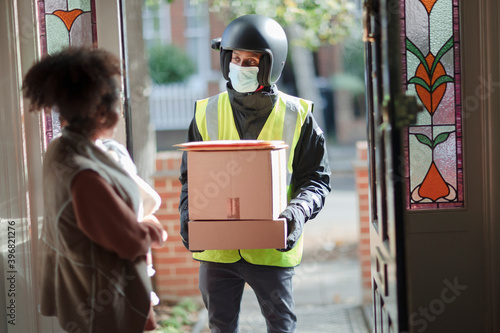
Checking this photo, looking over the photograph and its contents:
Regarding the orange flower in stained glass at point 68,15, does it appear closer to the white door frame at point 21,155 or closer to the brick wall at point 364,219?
the white door frame at point 21,155

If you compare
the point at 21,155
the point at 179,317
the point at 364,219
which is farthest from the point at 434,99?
the point at 179,317

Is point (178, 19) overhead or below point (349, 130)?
overhead

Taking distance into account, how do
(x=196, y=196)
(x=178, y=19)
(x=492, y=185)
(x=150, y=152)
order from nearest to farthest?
(x=196, y=196), (x=492, y=185), (x=150, y=152), (x=178, y=19)

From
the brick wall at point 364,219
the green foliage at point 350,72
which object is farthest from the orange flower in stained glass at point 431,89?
the green foliage at point 350,72

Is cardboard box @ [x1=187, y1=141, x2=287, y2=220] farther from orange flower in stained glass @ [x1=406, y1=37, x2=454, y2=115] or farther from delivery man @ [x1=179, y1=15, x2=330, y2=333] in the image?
orange flower in stained glass @ [x1=406, y1=37, x2=454, y2=115]

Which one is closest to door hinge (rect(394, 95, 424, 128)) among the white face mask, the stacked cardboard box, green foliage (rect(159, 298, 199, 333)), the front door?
the front door

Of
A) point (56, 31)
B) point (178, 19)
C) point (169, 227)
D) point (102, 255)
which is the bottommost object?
point (169, 227)

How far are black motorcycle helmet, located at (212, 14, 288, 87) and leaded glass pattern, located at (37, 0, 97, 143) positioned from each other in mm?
648

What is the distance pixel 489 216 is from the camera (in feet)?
9.55

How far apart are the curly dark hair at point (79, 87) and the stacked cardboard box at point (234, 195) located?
546 mm

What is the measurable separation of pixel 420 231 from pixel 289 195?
62 centimetres

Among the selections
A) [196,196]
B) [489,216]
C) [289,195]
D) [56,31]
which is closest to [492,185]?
[489,216]

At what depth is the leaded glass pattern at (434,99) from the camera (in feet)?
9.54

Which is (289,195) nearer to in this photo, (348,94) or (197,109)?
(197,109)
